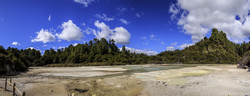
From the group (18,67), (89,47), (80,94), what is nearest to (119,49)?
(89,47)

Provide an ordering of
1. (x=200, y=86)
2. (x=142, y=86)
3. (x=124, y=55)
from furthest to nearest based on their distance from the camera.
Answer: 1. (x=124, y=55)
2. (x=142, y=86)
3. (x=200, y=86)

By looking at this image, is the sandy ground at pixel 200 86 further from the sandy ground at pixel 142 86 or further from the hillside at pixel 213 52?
the hillside at pixel 213 52

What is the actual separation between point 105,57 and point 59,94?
7731cm

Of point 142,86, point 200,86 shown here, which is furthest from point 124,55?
point 200,86

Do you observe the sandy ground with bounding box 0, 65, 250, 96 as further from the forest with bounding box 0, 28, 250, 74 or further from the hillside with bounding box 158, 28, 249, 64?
the hillside with bounding box 158, 28, 249, 64

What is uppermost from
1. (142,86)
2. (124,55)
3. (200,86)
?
(124,55)

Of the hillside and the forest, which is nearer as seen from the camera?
the forest

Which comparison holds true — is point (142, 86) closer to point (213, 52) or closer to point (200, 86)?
point (200, 86)

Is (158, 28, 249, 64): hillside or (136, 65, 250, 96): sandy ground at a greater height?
(158, 28, 249, 64): hillside

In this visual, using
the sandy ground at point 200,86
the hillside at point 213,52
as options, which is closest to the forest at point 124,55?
the hillside at point 213,52

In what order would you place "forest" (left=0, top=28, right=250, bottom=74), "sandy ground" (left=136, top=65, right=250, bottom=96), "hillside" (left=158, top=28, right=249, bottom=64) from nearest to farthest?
"sandy ground" (left=136, top=65, right=250, bottom=96)
"forest" (left=0, top=28, right=250, bottom=74)
"hillside" (left=158, top=28, right=249, bottom=64)

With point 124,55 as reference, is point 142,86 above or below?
below

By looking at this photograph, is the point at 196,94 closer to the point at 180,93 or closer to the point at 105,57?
the point at 180,93

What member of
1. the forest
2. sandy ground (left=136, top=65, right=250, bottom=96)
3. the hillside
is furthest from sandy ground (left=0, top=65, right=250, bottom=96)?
the hillside
